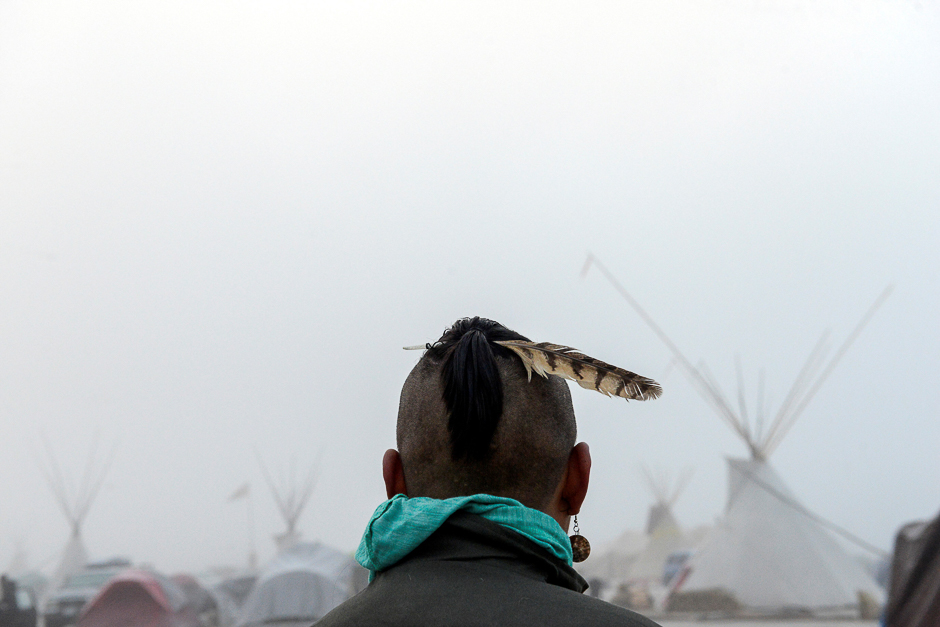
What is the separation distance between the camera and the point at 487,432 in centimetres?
75

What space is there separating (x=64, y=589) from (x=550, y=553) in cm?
1166

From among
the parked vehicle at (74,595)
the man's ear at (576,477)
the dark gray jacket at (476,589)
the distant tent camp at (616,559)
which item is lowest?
the parked vehicle at (74,595)

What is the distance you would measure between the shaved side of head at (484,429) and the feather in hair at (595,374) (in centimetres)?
3

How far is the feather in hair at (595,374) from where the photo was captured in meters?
0.81

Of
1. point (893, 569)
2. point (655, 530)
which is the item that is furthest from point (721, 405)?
point (893, 569)

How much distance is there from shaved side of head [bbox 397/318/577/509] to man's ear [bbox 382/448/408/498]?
2 cm

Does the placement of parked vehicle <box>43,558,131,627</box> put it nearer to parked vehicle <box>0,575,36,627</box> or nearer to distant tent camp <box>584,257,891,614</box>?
parked vehicle <box>0,575,36,627</box>

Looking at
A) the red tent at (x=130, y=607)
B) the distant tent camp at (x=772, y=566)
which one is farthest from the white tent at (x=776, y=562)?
the red tent at (x=130, y=607)

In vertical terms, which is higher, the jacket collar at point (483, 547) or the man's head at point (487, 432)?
the man's head at point (487, 432)

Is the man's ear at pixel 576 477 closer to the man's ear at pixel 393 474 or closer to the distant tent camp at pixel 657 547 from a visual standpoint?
the man's ear at pixel 393 474

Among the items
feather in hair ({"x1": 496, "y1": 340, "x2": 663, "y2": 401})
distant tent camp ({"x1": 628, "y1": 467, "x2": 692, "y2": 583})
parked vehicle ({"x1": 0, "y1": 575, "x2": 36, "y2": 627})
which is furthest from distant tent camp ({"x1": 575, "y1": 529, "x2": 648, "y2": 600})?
feather in hair ({"x1": 496, "y1": 340, "x2": 663, "y2": 401})

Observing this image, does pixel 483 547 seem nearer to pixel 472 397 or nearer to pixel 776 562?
pixel 472 397

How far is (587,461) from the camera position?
2.64ft

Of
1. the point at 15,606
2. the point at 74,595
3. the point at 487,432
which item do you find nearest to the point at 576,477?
the point at 487,432
